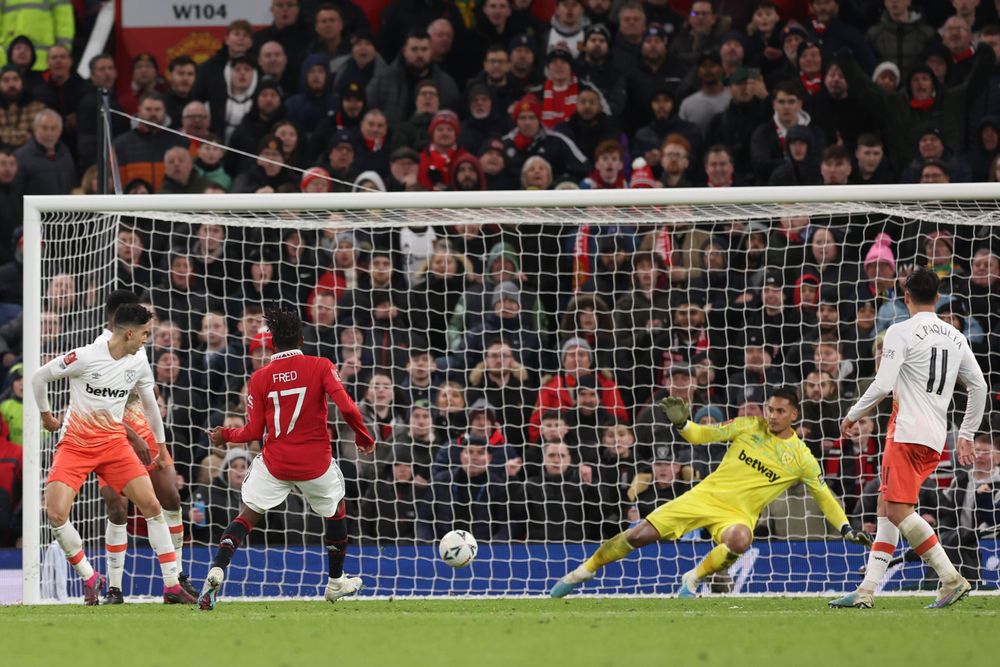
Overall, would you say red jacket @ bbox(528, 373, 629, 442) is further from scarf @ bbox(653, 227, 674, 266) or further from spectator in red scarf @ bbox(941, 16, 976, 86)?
spectator in red scarf @ bbox(941, 16, 976, 86)

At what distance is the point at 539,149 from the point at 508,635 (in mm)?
6564

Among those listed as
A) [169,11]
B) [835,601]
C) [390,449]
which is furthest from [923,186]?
[169,11]

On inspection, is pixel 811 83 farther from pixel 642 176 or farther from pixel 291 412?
pixel 291 412

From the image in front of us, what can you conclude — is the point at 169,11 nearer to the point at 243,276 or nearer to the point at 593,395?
the point at 243,276

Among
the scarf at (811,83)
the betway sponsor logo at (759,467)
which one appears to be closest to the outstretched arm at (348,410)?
the betway sponsor logo at (759,467)

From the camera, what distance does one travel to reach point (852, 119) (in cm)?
1276

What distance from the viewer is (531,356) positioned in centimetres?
1157

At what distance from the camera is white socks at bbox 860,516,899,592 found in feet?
26.9

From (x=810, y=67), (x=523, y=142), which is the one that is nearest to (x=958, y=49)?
(x=810, y=67)

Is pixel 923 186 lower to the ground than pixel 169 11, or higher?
lower

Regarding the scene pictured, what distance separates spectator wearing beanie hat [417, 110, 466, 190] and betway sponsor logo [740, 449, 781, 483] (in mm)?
4223

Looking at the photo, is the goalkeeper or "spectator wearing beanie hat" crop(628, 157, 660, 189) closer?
the goalkeeper

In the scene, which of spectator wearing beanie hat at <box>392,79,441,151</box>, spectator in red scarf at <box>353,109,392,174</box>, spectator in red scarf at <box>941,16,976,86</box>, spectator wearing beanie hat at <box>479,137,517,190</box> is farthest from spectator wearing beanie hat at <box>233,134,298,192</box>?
spectator in red scarf at <box>941,16,976,86</box>

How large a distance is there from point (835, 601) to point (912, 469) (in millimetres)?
914
